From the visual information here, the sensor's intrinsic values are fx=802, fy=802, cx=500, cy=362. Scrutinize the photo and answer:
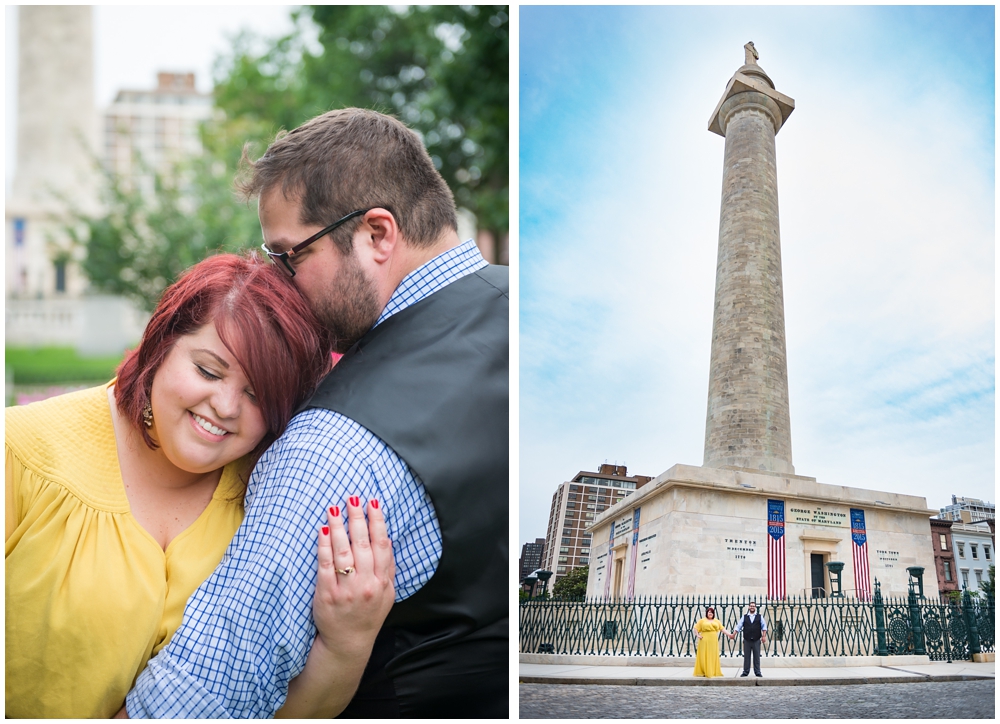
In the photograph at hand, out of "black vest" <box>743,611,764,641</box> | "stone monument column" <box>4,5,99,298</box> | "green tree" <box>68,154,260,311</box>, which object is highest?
"stone monument column" <box>4,5,99,298</box>

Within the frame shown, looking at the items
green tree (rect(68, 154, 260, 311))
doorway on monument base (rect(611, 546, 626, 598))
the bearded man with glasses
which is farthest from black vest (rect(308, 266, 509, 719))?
green tree (rect(68, 154, 260, 311))

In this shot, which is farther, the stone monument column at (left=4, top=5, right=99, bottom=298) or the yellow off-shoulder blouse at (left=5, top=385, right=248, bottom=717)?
the stone monument column at (left=4, top=5, right=99, bottom=298)

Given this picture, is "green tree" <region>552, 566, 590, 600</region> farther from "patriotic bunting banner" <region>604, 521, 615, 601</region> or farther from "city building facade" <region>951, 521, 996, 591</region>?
"city building facade" <region>951, 521, 996, 591</region>

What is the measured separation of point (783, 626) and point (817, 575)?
231 mm

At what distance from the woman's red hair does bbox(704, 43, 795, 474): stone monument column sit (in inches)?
61.7

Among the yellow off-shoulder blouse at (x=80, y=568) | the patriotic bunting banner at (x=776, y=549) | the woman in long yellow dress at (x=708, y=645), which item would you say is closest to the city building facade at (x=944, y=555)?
the patriotic bunting banner at (x=776, y=549)

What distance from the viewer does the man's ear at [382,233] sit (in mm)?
2473

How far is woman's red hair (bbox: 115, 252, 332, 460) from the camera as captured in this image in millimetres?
2338

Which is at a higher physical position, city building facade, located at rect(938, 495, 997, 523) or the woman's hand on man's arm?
city building facade, located at rect(938, 495, 997, 523)

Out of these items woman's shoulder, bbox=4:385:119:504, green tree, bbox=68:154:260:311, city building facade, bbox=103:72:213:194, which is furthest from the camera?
city building facade, bbox=103:72:213:194

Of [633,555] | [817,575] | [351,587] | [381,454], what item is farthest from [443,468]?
[817,575]

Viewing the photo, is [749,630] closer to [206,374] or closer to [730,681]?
[730,681]

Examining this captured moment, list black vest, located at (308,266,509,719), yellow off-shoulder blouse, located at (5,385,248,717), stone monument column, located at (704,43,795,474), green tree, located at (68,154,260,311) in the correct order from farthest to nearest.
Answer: green tree, located at (68,154,260,311) → stone monument column, located at (704,43,795,474) → yellow off-shoulder blouse, located at (5,385,248,717) → black vest, located at (308,266,509,719)

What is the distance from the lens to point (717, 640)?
2.94 meters
